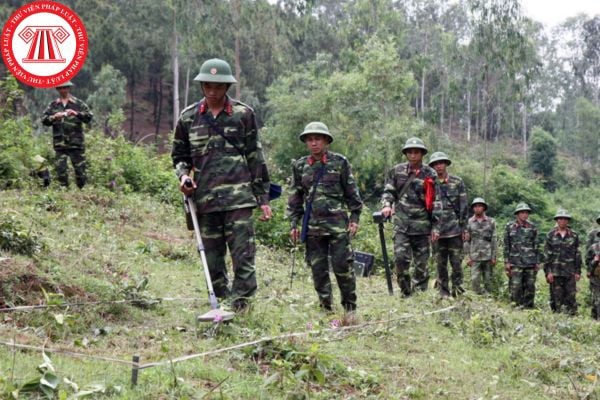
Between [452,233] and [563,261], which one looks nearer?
[452,233]

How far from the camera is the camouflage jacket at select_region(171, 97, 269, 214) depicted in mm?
5840

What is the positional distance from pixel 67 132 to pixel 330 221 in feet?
21.6

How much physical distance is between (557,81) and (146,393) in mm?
74558

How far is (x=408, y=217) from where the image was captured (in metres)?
8.98

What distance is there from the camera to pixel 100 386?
3590mm

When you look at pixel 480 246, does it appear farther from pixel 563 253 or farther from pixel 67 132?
pixel 67 132

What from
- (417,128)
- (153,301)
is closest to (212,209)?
(153,301)

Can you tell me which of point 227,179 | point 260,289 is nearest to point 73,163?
point 260,289

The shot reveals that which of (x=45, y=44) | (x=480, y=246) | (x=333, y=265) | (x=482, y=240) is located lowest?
(x=480, y=246)

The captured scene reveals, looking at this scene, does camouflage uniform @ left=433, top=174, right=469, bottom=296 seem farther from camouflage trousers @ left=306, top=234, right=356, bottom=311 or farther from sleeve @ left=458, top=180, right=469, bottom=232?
camouflage trousers @ left=306, top=234, right=356, bottom=311

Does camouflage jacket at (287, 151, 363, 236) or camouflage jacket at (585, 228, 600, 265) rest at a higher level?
camouflage jacket at (287, 151, 363, 236)

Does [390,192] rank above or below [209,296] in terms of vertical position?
above

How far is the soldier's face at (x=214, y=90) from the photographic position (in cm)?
574

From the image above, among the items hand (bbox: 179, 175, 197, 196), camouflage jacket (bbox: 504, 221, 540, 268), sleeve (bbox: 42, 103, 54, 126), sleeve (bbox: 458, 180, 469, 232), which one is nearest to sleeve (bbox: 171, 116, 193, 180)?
hand (bbox: 179, 175, 197, 196)
